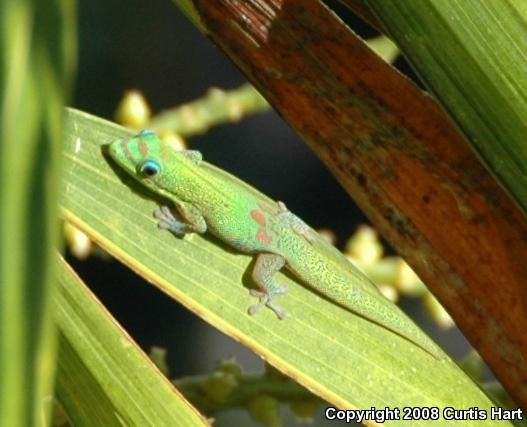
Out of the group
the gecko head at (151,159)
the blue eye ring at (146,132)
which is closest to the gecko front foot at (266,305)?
the gecko head at (151,159)

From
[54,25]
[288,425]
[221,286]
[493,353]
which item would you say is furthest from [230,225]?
[54,25]

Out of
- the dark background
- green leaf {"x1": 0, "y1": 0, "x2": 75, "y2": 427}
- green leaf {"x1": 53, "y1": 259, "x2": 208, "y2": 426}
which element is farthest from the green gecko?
green leaf {"x1": 0, "y1": 0, "x2": 75, "y2": 427}

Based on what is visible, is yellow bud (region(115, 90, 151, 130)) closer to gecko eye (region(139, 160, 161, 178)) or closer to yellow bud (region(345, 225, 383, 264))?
gecko eye (region(139, 160, 161, 178))

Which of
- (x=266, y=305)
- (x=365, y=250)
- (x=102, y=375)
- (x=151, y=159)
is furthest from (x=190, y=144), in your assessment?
(x=102, y=375)

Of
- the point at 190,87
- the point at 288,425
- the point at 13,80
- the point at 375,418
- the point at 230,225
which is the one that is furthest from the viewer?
the point at 190,87

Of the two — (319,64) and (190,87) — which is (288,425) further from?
(319,64)

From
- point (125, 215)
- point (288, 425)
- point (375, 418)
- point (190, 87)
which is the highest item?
point (190, 87)

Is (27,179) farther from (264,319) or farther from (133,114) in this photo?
(133,114)
